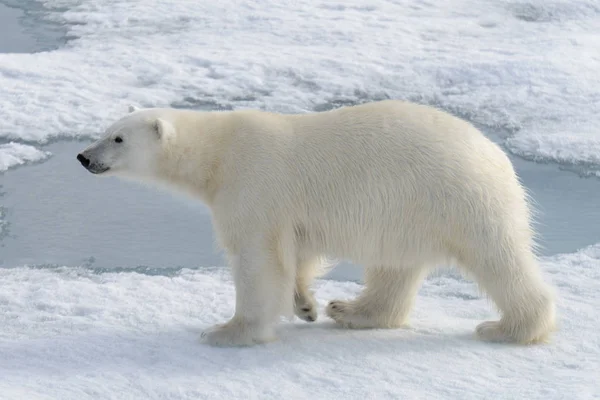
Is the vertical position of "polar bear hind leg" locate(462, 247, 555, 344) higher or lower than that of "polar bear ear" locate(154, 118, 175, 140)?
lower

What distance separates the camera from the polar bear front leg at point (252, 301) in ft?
12.2

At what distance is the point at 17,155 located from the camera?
6.21 meters

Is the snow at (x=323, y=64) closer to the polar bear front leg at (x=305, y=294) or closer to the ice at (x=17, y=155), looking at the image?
the ice at (x=17, y=155)

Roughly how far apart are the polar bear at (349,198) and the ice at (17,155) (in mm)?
2387

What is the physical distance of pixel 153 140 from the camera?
12.8ft

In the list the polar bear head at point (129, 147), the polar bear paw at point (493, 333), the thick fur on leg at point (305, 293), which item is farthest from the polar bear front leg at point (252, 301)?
the polar bear paw at point (493, 333)

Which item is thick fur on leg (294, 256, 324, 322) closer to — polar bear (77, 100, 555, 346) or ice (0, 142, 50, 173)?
polar bear (77, 100, 555, 346)

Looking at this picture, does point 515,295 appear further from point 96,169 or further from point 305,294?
point 96,169

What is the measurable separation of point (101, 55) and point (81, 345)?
17.4 feet

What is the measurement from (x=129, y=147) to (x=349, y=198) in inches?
36.6

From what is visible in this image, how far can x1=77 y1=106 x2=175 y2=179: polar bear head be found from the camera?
3.88m

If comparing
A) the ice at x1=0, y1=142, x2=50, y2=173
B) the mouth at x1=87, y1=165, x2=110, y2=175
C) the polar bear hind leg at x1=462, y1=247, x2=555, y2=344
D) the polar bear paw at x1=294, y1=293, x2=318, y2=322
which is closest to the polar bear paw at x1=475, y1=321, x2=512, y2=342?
the polar bear hind leg at x1=462, y1=247, x2=555, y2=344

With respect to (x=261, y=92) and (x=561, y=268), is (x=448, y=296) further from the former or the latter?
(x=261, y=92)

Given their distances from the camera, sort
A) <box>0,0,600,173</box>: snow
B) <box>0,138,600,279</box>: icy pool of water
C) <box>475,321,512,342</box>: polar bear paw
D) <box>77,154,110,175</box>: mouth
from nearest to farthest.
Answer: <box>475,321,512,342</box>: polar bear paw
<box>77,154,110,175</box>: mouth
<box>0,138,600,279</box>: icy pool of water
<box>0,0,600,173</box>: snow
